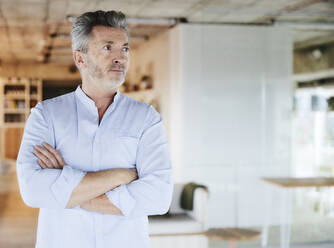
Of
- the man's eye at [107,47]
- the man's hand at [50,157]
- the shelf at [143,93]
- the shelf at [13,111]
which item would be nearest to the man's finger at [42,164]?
the man's hand at [50,157]

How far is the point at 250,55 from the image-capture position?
591 centimetres

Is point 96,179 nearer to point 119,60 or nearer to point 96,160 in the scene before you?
point 96,160

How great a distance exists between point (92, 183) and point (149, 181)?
218 mm

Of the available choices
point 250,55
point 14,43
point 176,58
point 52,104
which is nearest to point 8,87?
point 14,43

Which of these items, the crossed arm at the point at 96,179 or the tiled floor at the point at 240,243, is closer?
the crossed arm at the point at 96,179

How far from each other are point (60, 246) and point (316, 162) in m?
5.04

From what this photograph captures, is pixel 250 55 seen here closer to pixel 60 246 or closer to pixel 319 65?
pixel 319 65

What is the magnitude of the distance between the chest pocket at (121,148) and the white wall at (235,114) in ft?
14.2

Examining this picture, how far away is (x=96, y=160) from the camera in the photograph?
5.36 feet

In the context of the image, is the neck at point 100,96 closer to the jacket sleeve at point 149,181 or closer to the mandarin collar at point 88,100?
the mandarin collar at point 88,100

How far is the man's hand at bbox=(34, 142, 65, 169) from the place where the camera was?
63.5 inches

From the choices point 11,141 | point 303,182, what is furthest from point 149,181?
point 11,141

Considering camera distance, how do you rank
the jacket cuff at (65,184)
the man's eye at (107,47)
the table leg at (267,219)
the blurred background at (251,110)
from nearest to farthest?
the jacket cuff at (65,184)
the man's eye at (107,47)
the table leg at (267,219)
the blurred background at (251,110)

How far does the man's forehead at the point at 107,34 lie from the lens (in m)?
1.67
